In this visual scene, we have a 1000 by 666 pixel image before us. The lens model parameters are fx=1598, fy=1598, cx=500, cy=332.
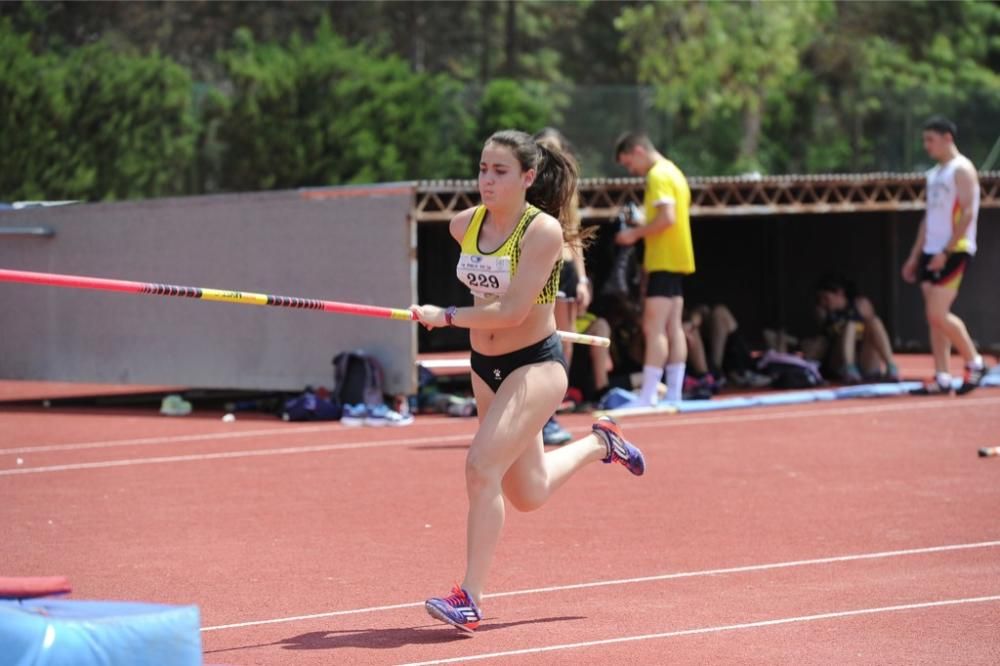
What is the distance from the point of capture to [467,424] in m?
13.9

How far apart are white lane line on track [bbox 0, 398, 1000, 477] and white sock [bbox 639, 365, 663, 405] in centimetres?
23

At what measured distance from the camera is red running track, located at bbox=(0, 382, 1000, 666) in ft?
20.8

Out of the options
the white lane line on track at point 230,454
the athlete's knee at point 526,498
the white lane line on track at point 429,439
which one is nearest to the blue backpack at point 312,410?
the white lane line on track at point 429,439

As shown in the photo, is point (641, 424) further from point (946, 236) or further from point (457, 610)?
point (457, 610)

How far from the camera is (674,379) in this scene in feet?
47.0

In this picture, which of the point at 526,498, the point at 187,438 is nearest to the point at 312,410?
the point at 187,438

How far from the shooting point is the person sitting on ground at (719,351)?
16750 mm

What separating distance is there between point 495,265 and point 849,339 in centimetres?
1122

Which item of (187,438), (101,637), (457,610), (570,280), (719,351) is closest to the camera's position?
(101,637)

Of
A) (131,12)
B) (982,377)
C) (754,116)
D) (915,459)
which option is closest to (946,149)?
(982,377)

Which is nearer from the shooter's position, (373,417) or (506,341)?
(506,341)

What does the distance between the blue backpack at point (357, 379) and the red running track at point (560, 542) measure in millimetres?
785

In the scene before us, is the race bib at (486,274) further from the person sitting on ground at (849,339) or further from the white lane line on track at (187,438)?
the person sitting on ground at (849,339)

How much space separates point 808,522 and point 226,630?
3.81 metres
